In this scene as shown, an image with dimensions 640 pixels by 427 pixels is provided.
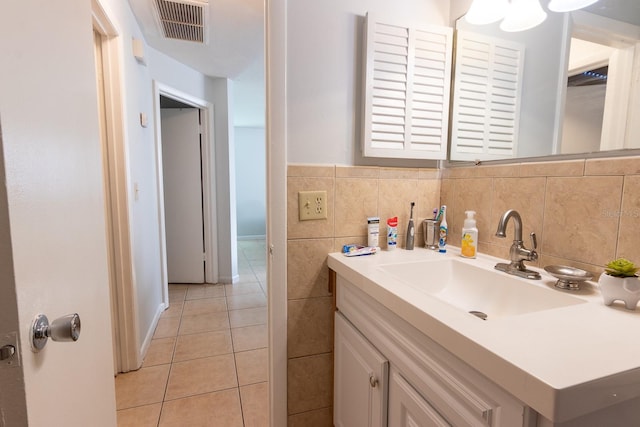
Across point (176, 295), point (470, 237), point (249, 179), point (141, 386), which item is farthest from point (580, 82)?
point (249, 179)

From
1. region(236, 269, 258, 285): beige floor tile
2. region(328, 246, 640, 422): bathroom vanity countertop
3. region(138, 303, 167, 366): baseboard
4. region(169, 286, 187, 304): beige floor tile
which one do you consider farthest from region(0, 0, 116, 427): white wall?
region(236, 269, 258, 285): beige floor tile

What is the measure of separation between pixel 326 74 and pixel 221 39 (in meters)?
1.59

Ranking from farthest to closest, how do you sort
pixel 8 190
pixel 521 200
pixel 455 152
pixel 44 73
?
pixel 455 152, pixel 521 200, pixel 44 73, pixel 8 190

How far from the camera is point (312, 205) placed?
123 centimetres

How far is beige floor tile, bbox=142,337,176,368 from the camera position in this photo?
2.01 metres

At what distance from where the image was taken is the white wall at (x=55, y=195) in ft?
1.66

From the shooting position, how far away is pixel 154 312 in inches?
97.4

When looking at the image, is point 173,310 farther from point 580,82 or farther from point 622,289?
point 580,82

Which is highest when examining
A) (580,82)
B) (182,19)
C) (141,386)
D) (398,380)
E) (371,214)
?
(182,19)

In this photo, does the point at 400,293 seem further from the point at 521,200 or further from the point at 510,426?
the point at 521,200

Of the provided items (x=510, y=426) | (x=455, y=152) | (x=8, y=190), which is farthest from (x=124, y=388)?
(x=455, y=152)

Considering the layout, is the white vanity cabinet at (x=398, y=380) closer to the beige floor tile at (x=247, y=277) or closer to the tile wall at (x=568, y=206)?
the tile wall at (x=568, y=206)

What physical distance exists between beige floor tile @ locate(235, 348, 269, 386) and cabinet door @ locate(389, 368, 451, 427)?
120cm

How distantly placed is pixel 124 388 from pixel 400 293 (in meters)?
1.83
